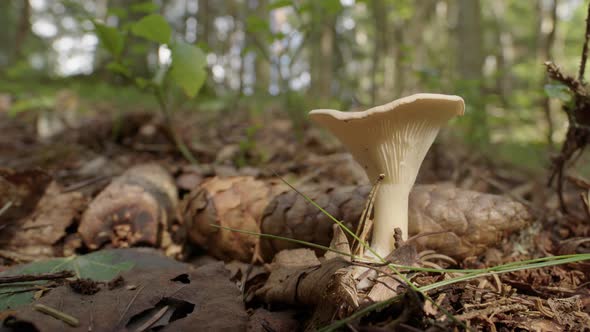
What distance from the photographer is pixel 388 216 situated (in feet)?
5.21

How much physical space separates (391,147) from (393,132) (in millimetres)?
79

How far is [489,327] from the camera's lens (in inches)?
46.7

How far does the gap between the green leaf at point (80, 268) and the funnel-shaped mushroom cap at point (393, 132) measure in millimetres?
1159

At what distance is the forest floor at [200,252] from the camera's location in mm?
1207

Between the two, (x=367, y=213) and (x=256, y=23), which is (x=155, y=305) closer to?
(x=367, y=213)

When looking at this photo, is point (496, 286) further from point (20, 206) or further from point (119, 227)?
point (20, 206)

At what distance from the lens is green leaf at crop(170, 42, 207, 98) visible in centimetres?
229

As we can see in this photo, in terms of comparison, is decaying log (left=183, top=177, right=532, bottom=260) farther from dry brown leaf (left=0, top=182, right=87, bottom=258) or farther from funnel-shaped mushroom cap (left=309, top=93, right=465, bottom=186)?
dry brown leaf (left=0, top=182, right=87, bottom=258)

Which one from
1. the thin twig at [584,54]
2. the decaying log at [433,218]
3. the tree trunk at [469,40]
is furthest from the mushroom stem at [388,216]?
the tree trunk at [469,40]

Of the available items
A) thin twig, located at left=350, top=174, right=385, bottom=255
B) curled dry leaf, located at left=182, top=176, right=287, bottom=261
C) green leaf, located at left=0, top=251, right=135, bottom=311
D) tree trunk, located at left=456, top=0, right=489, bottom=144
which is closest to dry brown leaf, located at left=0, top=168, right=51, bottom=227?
green leaf, located at left=0, top=251, right=135, bottom=311

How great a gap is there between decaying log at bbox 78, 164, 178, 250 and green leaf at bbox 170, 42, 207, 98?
0.71 metres

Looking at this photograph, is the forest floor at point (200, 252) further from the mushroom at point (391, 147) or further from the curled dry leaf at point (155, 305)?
the mushroom at point (391, 147)

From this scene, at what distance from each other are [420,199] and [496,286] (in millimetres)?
510

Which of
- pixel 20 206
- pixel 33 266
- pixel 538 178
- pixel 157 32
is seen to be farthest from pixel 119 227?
pixel 538 178
